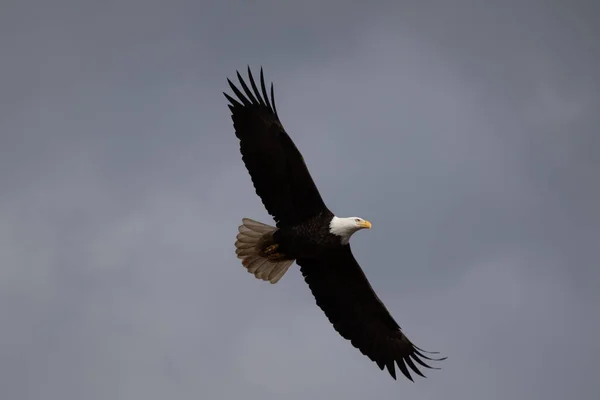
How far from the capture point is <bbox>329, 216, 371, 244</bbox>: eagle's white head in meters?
18.5

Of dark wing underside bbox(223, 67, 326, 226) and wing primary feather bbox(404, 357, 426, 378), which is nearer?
dark wing underside bbox(223, 67, 326, 226)

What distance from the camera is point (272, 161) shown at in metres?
18.5

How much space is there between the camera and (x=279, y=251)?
1914cm

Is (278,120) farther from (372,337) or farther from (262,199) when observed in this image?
(372,337)

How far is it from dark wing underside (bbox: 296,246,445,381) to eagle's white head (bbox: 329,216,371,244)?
3.62 ft

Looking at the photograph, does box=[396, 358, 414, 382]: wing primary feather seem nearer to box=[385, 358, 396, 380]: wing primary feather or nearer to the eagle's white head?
box=[385, 358, 396, 380]: wing primary feather

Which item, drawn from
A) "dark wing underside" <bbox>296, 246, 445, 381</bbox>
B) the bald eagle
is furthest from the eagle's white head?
"dark wing underside" <bbox>296, 246, 445, 381</bbox>

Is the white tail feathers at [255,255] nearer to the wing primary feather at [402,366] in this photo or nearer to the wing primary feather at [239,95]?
the wing primary feather at [239,95]

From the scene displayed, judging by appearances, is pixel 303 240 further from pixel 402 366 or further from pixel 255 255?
pixel 402 366

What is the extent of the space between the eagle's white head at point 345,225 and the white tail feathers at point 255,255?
1324mm

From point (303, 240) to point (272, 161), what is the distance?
1280mm

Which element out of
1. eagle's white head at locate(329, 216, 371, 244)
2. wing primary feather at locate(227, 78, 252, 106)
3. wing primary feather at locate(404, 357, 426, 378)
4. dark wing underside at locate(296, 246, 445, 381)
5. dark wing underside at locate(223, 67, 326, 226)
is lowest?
wing primary feather at locate(404, 357, 426, 378)

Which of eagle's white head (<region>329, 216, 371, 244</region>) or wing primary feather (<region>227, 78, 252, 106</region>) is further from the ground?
wing primary feather (<region>227, 78, 252, 106</region>)

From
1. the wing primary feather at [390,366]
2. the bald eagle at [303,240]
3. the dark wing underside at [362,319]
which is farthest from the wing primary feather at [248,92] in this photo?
the wing primary feather at [390,366]
